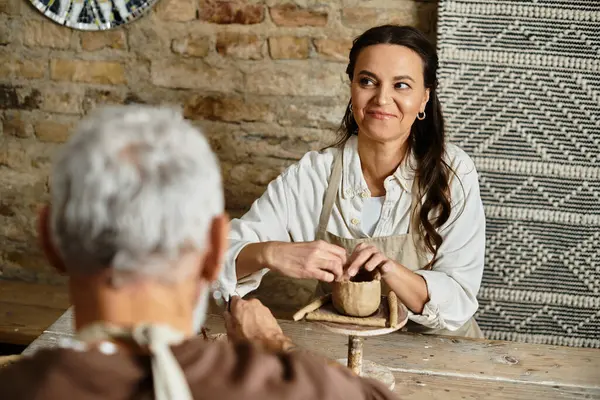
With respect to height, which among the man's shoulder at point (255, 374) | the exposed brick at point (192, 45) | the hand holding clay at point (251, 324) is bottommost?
the hand holding clay at point (251, 324)

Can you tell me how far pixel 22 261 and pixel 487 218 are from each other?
2054 millimetres

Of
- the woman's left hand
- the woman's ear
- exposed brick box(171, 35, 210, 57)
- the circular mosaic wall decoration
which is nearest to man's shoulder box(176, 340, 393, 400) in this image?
the woman's left hand

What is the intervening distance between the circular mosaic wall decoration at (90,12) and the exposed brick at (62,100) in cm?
28

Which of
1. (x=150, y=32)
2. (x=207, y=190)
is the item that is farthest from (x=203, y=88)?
(x=207, y=190)

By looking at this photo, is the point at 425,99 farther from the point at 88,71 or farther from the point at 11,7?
the point at 11,7

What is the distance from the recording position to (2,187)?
336 cm

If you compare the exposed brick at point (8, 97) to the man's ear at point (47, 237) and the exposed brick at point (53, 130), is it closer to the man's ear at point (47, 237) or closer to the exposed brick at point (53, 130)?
the exposed brick at point (53, 130)

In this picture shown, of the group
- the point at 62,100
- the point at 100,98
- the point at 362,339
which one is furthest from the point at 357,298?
the point at 62,100

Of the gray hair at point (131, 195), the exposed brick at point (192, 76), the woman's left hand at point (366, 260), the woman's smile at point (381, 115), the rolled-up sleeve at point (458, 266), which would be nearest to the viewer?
the gray hair at point (131, 195)

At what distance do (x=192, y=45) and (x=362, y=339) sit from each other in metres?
1.68

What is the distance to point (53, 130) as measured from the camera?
3252 millimetres

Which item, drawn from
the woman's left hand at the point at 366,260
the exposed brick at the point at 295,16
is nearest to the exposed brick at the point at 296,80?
the exposed brick at the point at 295,16

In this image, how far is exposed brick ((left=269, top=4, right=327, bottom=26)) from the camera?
2955 millimetres

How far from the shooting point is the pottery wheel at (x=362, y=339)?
171 cm
